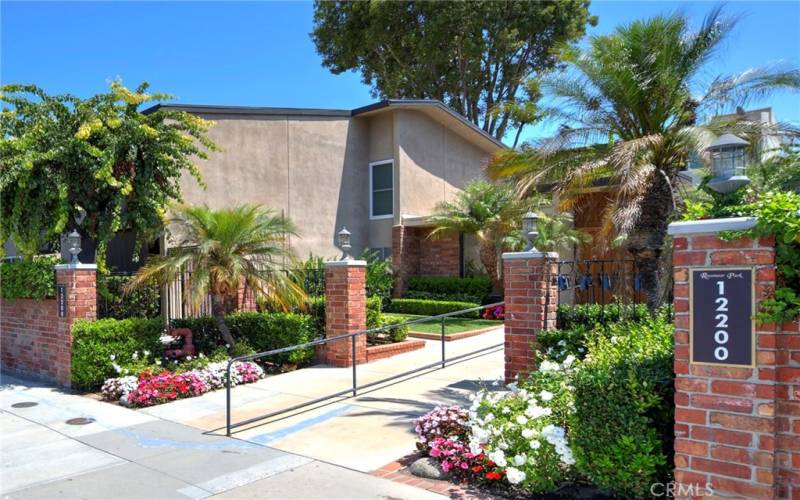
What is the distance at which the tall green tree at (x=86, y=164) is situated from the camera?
10.1 m

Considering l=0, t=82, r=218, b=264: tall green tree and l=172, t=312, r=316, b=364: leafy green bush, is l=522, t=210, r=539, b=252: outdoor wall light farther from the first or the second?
l=0, t=82, r=218, b=264: tall green tree

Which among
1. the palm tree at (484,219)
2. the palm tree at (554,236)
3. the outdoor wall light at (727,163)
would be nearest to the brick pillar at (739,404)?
the outdoor wall light at (727,163)

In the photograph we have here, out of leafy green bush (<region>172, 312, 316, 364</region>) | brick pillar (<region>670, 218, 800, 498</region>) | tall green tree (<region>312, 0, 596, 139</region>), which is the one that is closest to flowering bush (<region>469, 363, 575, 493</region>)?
brick pillar (<region>670, 218, 800, 498</region>)

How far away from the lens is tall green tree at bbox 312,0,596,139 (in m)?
25.8

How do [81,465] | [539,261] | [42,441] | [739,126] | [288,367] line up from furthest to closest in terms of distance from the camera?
[288,367] < [739,126] < [539,261] < [42,441] < [81,465]

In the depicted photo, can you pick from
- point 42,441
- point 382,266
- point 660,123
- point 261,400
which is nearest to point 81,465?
point 42,441

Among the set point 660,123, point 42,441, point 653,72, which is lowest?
point 42,441

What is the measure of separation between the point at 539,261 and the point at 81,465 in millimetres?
5600

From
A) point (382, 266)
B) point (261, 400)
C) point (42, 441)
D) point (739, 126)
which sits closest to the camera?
point (42, 441)

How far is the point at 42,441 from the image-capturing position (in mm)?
6996

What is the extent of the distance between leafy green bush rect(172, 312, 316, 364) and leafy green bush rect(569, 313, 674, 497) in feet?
22.7

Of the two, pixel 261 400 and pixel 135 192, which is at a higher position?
pixel 135 192

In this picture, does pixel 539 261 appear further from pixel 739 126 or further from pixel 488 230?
pixel 488 230

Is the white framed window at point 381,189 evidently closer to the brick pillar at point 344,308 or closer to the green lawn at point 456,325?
the green lawn at point 456,325
